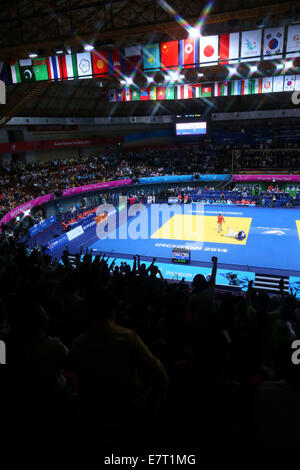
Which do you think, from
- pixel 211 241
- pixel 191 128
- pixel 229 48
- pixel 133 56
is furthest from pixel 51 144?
pixel 229 48

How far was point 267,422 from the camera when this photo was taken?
265cm

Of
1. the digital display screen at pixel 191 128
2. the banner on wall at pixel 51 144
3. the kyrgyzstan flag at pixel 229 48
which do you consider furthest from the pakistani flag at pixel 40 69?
the digital display screen at pixel 191 128

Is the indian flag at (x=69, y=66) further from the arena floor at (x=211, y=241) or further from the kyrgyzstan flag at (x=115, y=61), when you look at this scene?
the arena floor at (x=211, y=241)

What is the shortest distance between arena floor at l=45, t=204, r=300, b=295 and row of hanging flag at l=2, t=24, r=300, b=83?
9.54 m

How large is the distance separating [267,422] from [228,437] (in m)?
0.57

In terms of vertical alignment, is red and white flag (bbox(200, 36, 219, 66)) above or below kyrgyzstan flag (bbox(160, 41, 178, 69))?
below

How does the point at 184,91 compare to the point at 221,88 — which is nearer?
the point at 221,88

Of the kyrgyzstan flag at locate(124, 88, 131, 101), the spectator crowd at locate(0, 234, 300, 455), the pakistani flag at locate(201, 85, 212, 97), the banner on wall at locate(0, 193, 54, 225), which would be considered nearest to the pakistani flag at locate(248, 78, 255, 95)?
the pakistani flag at locate(201, 85, 212, 97)

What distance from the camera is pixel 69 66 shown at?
16.2 meters

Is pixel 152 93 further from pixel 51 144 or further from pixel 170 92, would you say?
pixel 51 144

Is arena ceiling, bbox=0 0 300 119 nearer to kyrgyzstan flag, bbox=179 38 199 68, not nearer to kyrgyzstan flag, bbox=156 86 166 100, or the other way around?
kyrgyzstan flag, bbox=179 38 199 68

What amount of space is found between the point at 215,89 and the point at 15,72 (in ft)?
73.2

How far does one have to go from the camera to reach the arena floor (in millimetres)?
17578

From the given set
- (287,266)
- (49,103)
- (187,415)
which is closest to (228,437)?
(187,415)
